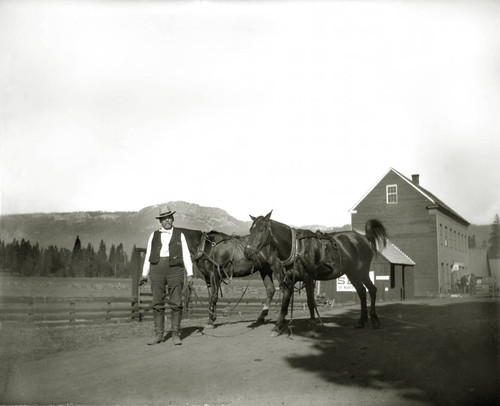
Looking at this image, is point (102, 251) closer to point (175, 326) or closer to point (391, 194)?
point (175, 326)

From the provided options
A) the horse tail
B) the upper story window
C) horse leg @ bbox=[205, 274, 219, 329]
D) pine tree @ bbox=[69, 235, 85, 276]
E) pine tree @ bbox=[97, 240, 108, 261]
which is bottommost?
horse leg @ bbox=[205, 274, 219, 329]

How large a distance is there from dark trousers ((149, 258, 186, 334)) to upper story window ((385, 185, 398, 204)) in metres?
33.0

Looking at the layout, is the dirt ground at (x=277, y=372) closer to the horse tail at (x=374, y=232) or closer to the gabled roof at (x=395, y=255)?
the horse tail at (x=374, y=232)

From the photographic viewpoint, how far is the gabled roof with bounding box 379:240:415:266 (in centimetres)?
3267

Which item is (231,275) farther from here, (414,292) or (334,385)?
(414,292)

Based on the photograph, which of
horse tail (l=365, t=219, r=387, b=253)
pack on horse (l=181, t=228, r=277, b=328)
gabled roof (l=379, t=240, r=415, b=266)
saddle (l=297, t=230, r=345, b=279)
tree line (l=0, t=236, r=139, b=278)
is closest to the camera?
saddle (l=297, t=230, r=345, b=279)

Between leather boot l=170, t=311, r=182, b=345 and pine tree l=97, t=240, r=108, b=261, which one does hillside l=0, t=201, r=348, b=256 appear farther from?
leather boot l=170, t=311, r=182, b=345

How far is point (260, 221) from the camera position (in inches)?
391

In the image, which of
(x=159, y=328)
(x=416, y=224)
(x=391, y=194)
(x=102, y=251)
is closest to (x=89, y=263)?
(x=102, y=251)

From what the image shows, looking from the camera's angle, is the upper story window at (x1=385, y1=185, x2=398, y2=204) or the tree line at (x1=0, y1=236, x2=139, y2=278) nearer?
the tree line at (x1=0, y1=236, x2=139, y2=278)

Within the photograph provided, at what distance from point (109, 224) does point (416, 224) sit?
26.9 metres

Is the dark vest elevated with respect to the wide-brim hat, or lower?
lower

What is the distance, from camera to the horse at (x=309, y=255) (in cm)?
990

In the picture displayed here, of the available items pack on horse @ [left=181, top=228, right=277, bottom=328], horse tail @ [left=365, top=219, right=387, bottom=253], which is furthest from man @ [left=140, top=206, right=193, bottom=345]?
horse tail @ [left=365, top=219, right=387, bottom=253]
